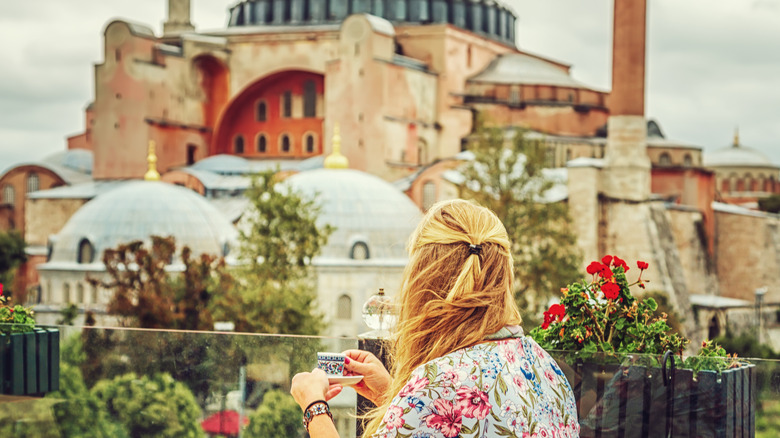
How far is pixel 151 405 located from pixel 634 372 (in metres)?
2.02

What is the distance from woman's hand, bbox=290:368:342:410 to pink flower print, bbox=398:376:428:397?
29cm

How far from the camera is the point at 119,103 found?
30.1 metres

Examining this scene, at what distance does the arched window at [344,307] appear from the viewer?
22.3 metres

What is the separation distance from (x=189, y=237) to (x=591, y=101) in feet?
44.5

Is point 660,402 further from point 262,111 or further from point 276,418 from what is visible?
point 262,111

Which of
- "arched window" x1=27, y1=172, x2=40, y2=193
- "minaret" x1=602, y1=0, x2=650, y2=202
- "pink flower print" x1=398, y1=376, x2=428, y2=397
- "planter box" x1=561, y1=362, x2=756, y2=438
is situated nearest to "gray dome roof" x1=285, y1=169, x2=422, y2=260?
"minaret" x1=602, y1=0, x2=650, y2=202

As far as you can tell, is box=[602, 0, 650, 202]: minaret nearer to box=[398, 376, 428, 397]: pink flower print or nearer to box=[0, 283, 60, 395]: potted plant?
box=[0, 283, 60, 395]: potted plant

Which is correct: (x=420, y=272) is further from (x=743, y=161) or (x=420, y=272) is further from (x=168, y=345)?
(x=743, y=161)

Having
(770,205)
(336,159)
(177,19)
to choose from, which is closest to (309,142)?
(336,159)

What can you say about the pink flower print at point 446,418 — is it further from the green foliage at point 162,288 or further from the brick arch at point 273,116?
the brick arch at point 273,116

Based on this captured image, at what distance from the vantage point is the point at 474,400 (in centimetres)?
214

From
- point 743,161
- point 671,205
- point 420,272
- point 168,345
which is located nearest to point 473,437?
point 420,272

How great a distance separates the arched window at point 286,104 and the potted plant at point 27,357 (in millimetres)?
27885

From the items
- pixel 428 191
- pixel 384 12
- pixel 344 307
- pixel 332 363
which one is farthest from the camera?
pixel 384 12
